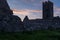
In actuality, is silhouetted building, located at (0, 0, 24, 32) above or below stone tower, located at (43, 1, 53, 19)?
below

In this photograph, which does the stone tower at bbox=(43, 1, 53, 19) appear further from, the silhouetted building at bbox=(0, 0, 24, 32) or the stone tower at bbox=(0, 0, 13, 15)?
the silhouetted building at bbox=(0, 0, 24, 32)

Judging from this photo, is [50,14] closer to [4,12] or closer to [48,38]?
[4,12]

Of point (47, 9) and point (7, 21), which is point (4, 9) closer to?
point (7, 21)

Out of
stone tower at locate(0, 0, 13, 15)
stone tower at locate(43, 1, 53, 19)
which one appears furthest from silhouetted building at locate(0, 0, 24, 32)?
stone tower at locate(43, 1, 53, 19)

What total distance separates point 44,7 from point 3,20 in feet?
185

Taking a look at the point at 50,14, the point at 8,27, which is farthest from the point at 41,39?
the point at 50,14

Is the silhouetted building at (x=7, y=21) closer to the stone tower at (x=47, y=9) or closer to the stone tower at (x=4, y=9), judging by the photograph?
the stone tower at (x=4, y=9)

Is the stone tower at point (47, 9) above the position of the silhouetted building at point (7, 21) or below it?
above

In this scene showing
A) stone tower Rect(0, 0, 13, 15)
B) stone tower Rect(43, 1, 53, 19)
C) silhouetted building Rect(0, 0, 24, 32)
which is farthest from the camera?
stone tower Rect(43, 1, 53, 19)

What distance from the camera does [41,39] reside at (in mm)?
34688

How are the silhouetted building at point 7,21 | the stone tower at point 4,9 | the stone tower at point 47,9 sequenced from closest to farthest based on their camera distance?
the silhouetted building at point 7,21 → the stone tower at point 4,9 → the stone tower at point 47,9

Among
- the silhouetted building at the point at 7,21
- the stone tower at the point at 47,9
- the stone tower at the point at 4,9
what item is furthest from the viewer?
the stone tower at the point at 47,9

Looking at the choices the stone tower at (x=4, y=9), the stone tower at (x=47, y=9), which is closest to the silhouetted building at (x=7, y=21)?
the stone tower at (x=4, y=9)

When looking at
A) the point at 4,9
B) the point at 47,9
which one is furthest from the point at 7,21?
the point at 47,9
